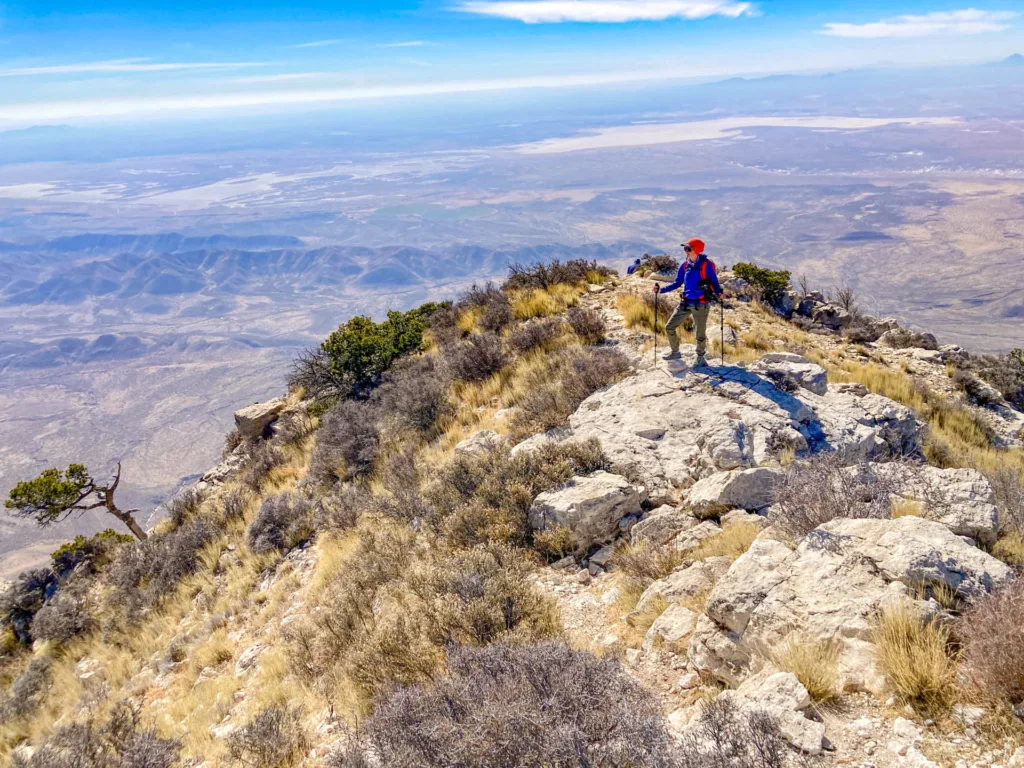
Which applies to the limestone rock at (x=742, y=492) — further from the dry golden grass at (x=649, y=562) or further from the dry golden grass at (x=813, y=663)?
the dry golden grass at (x=813, y=663)

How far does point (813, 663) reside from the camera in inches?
118

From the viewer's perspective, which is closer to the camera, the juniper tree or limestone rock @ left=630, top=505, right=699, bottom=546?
limestone rock @ left=630, top=505, right=699, bottom=546

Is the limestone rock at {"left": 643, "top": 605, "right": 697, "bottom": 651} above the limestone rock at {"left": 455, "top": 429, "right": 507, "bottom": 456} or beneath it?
beneath

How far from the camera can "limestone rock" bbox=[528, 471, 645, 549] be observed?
5.64 m

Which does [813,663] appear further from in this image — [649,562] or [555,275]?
[555,275]

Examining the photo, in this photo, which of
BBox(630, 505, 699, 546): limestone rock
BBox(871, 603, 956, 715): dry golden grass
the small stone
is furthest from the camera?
BBox(630, 505, 699, 546): limestone rock

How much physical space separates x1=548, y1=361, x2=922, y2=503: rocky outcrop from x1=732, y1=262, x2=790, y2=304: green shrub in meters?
8.75

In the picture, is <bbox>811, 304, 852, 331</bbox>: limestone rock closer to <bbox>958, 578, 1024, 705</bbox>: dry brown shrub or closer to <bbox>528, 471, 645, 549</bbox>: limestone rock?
<bbox>528, 471, 645, 549</bbox>: limestone rock

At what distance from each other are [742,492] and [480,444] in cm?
367

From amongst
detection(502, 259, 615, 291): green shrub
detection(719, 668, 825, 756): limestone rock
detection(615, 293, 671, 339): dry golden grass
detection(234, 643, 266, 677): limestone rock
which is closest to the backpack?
detection(615, 293, 671, 339): dry golden grass

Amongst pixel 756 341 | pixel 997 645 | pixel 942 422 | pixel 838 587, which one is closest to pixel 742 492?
pixel 838 587

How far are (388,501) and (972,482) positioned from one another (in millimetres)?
6489

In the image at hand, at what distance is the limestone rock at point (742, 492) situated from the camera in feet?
17.8

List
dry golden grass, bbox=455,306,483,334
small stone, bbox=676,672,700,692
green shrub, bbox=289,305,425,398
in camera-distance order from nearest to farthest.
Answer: small stone, bbox=676,672,700,692 < green shrub, bbox=289,305,425,398 < dry golden grass, bbox=455,306,483,334
